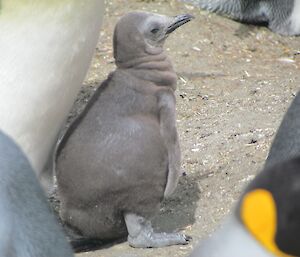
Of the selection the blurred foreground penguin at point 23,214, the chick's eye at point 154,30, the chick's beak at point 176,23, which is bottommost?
the chick's beak at point 176,23

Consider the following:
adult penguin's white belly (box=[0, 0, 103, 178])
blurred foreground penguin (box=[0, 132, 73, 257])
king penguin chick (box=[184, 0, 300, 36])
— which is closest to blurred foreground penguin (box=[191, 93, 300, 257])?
blurred foreground penguin (box=[0, 132, 73, 257])

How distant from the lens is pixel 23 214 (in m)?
2.42

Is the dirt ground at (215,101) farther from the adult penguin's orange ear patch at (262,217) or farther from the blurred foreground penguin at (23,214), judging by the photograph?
the adult penguin's orange ear patch at (262,217)

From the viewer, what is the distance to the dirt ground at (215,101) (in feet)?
12.8

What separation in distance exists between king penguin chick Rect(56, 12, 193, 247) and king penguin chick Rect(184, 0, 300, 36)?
2.65m

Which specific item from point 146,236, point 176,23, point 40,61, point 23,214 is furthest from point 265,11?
point 23,214

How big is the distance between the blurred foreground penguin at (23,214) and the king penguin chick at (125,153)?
1.02 metres

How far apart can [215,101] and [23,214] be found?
103 inches

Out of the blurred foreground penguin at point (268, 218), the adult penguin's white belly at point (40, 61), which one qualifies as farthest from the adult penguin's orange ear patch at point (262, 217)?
the adult penguin's white belly at point (40, 61)

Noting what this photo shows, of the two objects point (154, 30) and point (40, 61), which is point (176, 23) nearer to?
point (154, 30)

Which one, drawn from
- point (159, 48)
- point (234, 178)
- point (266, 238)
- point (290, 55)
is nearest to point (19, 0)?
point (159, 48)

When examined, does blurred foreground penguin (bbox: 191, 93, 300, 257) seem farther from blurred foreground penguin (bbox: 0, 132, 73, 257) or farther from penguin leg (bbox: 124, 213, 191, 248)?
penguin leg (bbox: 124, 213, 191, 248)

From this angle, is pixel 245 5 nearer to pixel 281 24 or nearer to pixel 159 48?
pixel 281 24

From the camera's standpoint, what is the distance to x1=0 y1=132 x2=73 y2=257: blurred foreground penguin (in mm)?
2320
